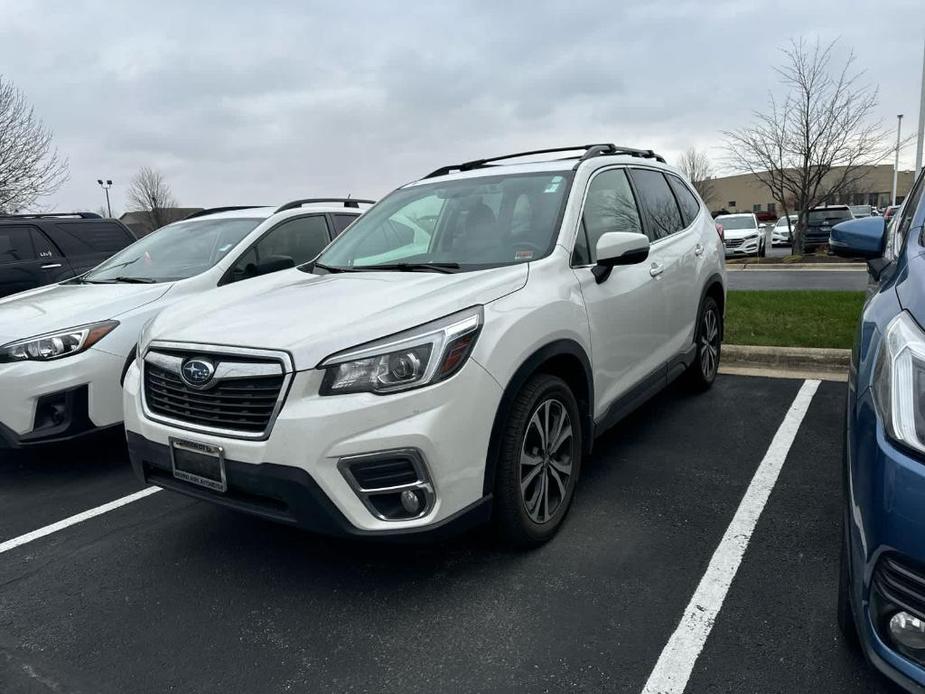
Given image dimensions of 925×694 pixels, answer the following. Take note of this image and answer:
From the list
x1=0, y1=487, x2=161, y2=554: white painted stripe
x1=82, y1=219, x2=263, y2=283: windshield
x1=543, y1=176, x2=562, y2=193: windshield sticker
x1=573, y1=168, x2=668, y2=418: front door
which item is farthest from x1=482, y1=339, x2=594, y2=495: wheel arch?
x1=82, y1=219, x2=263, y2=283: windshield

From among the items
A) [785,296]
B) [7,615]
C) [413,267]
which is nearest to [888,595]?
[413,267]

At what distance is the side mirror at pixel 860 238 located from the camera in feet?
10.8

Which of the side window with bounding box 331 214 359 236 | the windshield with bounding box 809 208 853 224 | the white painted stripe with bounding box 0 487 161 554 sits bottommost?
the white painted stripe with bounding box 0 487 161 554

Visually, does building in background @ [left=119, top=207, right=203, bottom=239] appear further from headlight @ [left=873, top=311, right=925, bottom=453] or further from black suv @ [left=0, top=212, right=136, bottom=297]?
headlight @ [left=873, top=311, right=925, bottom=453]

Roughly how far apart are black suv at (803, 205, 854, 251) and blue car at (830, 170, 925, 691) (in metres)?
19.7

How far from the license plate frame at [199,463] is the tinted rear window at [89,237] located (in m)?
6.19

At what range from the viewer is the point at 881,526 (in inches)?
65.1

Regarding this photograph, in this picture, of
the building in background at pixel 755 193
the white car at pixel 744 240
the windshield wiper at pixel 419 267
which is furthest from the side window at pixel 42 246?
the building in background at pixel 755 193

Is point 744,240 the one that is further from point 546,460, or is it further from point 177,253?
point 546,460

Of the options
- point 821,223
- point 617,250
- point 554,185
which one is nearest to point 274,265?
point 554,185

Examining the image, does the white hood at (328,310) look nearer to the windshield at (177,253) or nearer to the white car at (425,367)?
the white car at (425,367)

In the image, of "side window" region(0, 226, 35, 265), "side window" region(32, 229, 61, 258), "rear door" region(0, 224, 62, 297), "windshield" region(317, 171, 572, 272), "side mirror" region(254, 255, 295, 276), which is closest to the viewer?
"windshield" region(317, 171, 572, 272)

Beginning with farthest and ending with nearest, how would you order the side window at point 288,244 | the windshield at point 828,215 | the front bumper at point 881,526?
the windshield at point 828,215, the side window at point 288,244, the front bumper at point 881,526

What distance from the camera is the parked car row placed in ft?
8.05
